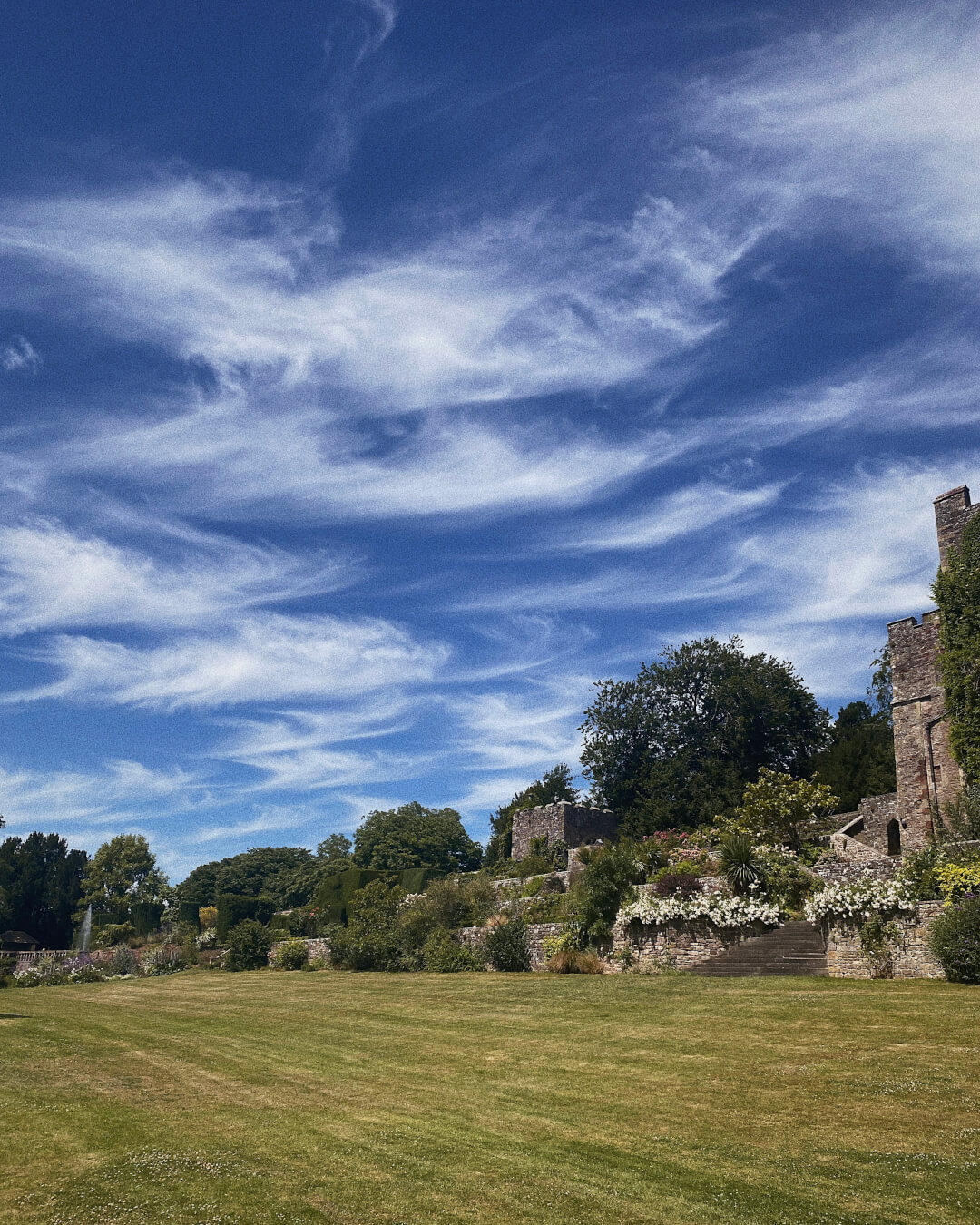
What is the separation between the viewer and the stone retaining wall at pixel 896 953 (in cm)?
1523

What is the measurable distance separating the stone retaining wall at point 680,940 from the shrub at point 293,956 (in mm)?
16139

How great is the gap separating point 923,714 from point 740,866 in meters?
9.73

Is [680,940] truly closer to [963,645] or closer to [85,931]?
[963,645]

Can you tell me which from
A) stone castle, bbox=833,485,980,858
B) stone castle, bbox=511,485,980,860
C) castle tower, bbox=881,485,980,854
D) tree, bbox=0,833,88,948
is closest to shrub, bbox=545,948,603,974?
stone castle, bbox=511,485,980,860

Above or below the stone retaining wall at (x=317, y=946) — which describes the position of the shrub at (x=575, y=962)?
above

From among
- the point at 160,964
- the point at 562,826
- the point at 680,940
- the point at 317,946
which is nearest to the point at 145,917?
the point at 160,964

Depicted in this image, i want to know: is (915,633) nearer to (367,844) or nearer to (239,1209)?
(239,1209)

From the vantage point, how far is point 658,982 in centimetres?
1750

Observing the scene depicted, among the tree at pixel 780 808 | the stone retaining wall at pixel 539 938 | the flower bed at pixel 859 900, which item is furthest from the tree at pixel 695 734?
the flower bed at pixel 859 900

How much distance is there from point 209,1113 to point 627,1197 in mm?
5033

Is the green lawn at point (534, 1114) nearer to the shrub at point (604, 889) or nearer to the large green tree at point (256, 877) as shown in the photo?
the shrub at point (604, 889)

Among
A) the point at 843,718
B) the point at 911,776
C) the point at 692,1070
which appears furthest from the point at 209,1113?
the point at 843,718

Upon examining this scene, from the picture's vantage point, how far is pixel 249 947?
35375 millimetres

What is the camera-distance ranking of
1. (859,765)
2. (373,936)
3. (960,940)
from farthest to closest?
(859,765) → (373,936) → (960,940)
